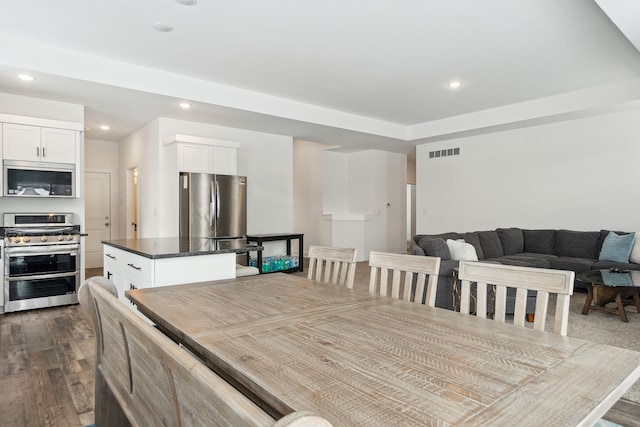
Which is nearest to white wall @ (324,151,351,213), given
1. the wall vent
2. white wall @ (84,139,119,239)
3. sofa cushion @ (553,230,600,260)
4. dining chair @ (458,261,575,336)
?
the wall vent

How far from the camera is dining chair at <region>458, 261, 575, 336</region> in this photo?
1293mm

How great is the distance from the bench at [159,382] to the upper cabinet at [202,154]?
14.3ft

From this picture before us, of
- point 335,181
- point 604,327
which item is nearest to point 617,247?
point 604,327

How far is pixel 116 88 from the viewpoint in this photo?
416 cm

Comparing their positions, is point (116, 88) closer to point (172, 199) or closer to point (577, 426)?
point (172, 199)

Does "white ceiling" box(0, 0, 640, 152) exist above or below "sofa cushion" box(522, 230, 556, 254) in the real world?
above

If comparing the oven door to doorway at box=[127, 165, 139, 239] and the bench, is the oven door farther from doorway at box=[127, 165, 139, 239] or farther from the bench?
the bench

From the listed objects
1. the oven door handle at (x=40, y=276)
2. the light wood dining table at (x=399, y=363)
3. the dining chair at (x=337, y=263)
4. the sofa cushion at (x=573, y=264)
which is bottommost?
the oven door handle at (x=40, y=276)

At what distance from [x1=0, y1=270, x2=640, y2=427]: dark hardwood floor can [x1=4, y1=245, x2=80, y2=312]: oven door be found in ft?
0.85

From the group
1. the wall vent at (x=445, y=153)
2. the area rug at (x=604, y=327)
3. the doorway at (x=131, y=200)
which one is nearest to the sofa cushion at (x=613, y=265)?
the area rug at (x=604, y=327)

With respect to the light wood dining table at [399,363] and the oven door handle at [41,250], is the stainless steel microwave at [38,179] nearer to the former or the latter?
the oven door handle at [41,250]

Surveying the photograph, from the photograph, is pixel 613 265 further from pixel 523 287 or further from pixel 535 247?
pixel 523 287

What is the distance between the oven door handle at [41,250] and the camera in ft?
13.7

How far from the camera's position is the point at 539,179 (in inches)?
246
